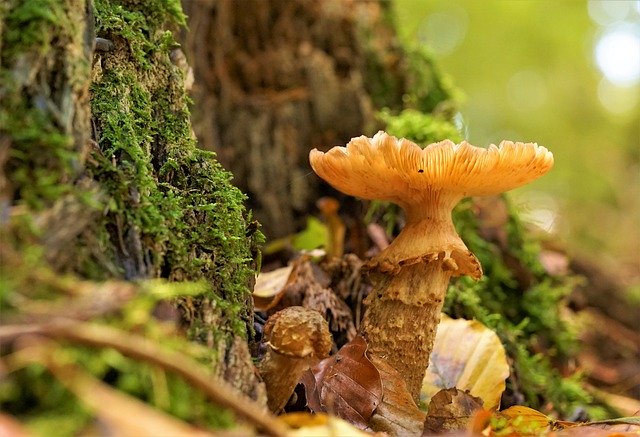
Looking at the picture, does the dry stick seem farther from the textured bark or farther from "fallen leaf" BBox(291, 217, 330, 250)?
the textured bark

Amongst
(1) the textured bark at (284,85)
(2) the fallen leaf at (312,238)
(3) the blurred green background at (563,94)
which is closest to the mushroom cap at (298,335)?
(2) the fallen leaf at (312,238)

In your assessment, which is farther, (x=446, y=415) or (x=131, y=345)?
(x=446, y=415)

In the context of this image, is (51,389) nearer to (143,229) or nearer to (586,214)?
(143,229)

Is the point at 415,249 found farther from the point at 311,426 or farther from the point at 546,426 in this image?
the point at 311,426

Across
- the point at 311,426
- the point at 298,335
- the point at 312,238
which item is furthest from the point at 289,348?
the point at 312,238

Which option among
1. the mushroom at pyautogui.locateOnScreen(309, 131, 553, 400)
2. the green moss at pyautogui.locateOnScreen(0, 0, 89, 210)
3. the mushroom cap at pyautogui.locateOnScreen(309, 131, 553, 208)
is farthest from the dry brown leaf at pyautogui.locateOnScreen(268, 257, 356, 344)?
the green moss at pyautogui.locateOnScreen(0, 0, 89, 210)

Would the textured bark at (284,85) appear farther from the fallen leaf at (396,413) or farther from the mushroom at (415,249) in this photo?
the fallen leaf at (396,413)
